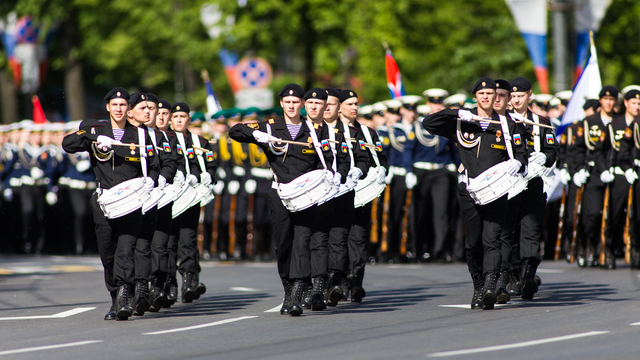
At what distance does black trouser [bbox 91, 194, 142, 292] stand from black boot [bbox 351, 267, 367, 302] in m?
2.32

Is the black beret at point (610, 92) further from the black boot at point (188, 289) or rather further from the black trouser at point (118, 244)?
the black trouser at point (118, 244)

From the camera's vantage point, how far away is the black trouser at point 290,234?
34.1 feet

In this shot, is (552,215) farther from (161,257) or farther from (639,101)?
(161,257)

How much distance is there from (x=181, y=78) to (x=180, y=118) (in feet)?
91.7

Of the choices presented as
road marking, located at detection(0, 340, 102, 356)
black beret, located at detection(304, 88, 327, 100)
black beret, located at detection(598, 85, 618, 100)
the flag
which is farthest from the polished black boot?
the flag

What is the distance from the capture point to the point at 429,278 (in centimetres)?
1398

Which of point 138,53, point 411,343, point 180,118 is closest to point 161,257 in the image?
point 180,118

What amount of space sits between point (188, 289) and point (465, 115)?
3.56 meters

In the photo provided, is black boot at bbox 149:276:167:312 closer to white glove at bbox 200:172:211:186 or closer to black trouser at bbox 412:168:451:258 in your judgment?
white glove at bbox 200:172:211:186

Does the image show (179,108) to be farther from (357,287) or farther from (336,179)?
(357,287)

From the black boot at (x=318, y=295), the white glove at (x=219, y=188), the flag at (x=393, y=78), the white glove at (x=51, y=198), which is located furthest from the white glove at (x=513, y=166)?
the white glove at (x=51, y=198)

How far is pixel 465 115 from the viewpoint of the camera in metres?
10.2

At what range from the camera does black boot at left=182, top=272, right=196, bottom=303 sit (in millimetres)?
11844

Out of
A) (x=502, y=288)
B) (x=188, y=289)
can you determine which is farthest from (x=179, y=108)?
(x=502, y=288)
